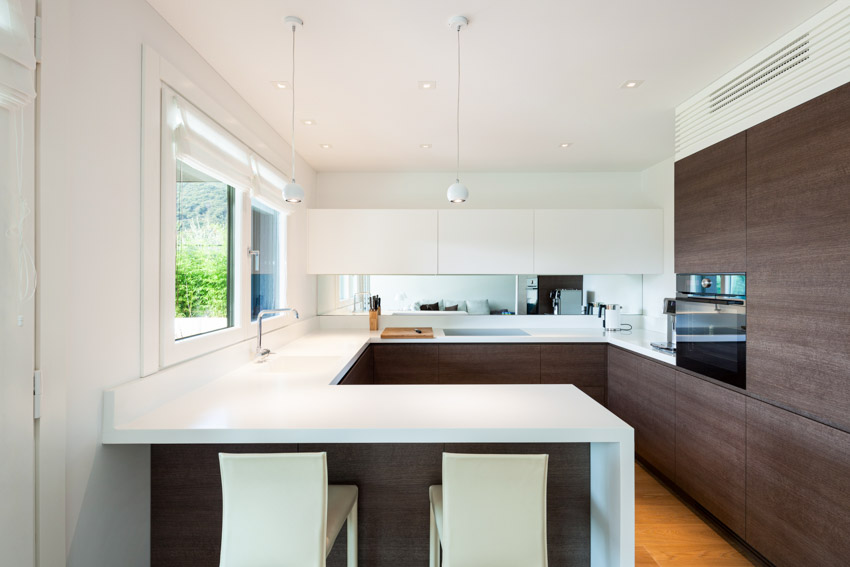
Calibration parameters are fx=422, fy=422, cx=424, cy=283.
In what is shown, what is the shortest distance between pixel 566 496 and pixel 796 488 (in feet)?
3.31

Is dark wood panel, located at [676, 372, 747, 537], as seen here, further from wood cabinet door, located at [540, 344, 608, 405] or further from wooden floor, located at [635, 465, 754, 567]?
wood cabinet door, located at [540, 344, 608, 405]

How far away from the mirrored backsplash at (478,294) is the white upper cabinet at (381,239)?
37 cm

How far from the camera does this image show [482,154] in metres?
3.67

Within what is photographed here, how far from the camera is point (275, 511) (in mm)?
1288

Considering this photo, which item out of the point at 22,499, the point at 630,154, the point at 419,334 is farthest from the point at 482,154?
the point at 22,499

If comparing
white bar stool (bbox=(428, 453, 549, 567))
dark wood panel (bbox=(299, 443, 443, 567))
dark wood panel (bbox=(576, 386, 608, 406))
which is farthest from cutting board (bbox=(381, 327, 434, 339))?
white bar stool (bbox=(428, 453, 549, 567))

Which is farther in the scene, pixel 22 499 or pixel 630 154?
pixel 630 154

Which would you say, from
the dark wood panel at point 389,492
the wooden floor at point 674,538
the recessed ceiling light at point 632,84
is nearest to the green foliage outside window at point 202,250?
the dark wood panel at point 389,492

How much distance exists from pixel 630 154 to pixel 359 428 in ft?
11.3

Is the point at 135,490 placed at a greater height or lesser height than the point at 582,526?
greater

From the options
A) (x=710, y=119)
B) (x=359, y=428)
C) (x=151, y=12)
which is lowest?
(x=359, y=428)

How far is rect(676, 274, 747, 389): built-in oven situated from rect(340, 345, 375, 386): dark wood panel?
6.75ft

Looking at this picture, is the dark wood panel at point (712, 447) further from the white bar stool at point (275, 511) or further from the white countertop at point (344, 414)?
the white bar stool at point (275, 511)

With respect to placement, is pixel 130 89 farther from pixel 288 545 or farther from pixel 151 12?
pixel 288 545
